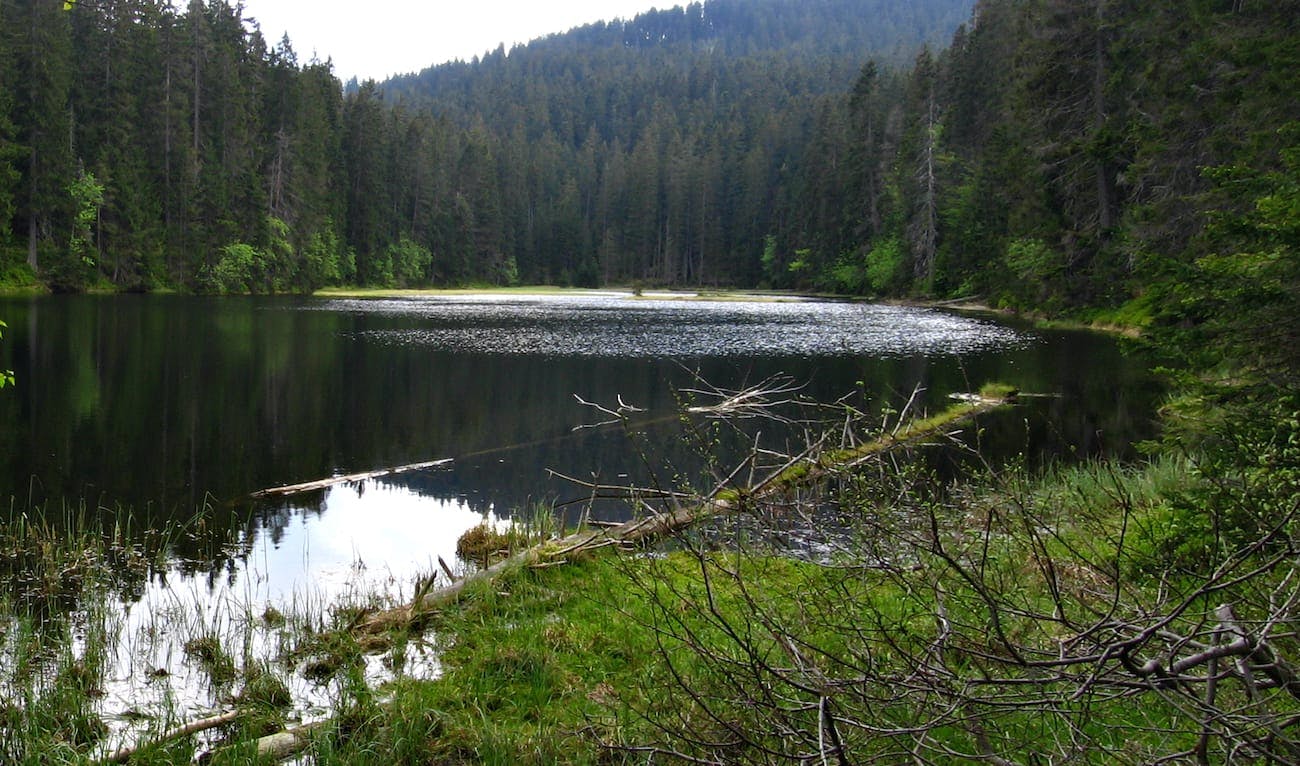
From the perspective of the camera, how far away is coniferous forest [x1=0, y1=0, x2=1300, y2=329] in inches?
1030

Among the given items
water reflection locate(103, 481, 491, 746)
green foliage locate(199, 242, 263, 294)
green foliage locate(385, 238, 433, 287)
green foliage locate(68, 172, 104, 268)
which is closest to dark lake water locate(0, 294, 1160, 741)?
water reflection locate(103, 481, 491, 746)

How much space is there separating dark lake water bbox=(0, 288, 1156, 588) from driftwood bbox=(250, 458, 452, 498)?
0.80 ft

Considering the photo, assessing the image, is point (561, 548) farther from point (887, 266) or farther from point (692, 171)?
point (692, 171)

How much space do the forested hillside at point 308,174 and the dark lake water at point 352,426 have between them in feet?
16.8

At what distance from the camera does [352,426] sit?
53.5 ft

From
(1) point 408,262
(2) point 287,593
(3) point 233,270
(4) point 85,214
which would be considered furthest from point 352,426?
(1) point 408,262

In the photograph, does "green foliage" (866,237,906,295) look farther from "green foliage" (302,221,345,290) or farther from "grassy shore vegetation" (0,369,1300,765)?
"grassy shore vegetation" (0,369,1300,765)

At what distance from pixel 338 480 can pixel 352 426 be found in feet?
13.8

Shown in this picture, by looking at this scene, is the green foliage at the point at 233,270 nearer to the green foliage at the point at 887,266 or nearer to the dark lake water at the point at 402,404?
the dark lake water at the point at 402,404

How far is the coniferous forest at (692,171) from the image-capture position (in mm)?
26156

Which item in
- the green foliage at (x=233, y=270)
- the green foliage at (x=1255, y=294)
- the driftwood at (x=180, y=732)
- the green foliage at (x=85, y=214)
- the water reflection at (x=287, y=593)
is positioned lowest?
the water reflection at (x=287, y=593)

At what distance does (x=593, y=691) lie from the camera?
200 inches

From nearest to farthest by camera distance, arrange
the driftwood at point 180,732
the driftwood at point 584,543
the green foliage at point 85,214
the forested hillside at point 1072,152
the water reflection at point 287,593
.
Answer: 1. the driftwood at point 180,732
2. the water reflection at point 287,593
3. the driftwood at point 584,543
4. the forested hillside at point 1072,152
5. the green foliage at point 85,214

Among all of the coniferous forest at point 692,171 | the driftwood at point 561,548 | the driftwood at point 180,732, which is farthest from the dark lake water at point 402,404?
the coniferous forest at point 692,171
